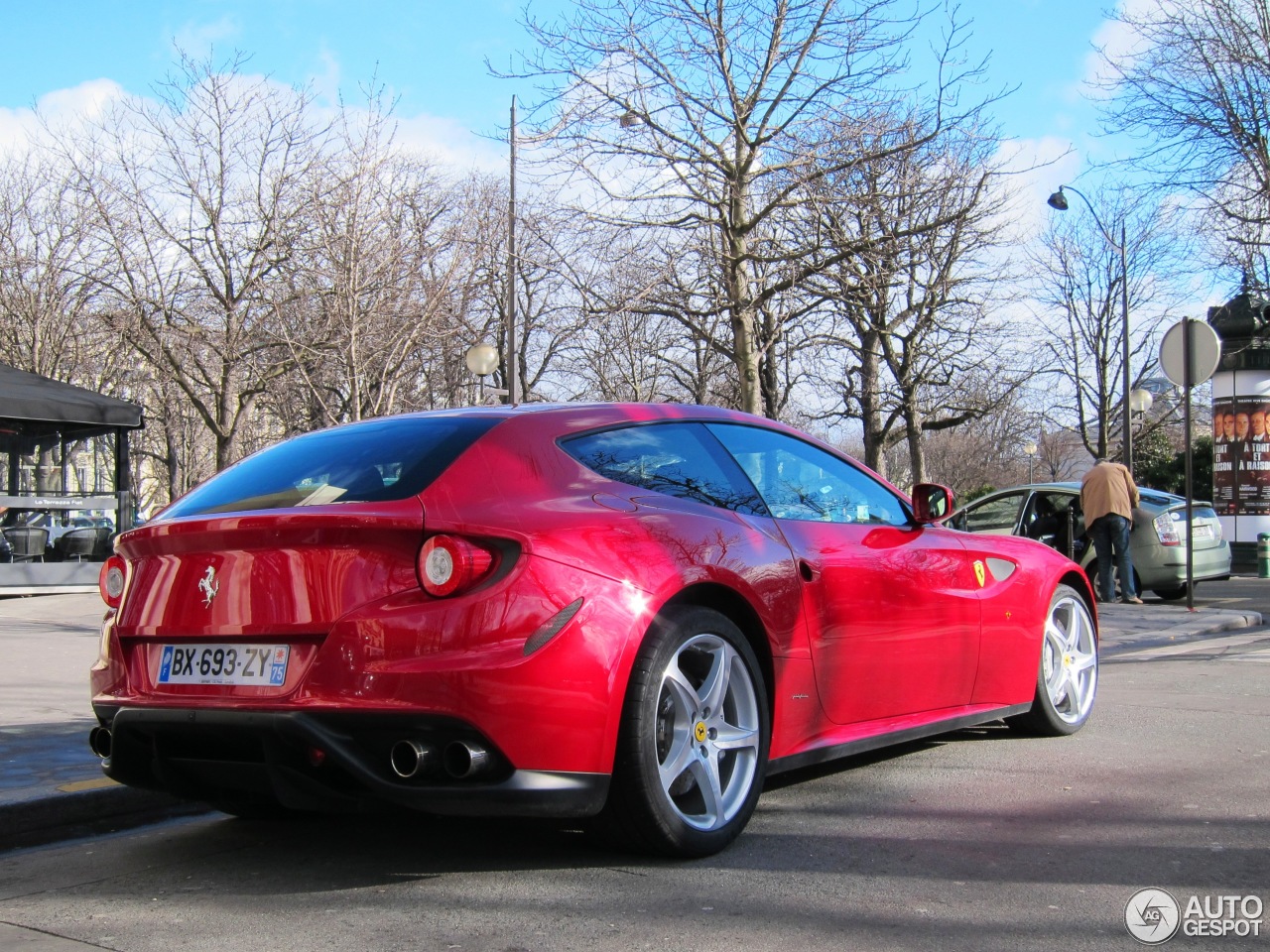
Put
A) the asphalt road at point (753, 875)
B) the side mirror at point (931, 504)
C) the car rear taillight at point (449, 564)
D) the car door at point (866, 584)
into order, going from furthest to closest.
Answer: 1. the side mirror at point (931, 504)
2. the car door at point (866, 584)
3. the car rear taillight at point (449, 564)
4. the asphalt road at point (753, 875)

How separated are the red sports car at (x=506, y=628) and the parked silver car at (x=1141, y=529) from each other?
9.90 m

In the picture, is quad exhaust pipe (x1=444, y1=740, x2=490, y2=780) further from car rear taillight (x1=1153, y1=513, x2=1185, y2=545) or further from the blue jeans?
car rear taillight (x1=1153, y1=513, x2=1185, y2=545)

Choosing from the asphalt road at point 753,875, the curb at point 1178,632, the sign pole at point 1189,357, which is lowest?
the curb at point 1178,632

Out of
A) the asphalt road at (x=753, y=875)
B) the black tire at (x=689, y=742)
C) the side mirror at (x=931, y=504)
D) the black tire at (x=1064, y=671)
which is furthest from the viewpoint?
the black tire at (x=1064, y=671)

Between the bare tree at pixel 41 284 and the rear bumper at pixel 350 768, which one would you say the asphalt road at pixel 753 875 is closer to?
the rear bumper at pixel 350 768

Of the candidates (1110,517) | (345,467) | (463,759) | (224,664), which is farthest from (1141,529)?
(224,664)

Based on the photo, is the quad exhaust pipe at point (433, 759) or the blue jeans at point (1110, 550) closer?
the quad exhaust pipe at point (433, 759)

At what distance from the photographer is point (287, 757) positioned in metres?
3.50

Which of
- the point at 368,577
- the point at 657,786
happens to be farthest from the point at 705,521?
the point at 368,577

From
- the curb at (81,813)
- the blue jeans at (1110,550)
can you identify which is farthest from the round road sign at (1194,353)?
the curb at (81,813)

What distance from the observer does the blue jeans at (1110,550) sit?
529 inches

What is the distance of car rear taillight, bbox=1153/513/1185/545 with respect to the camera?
14.3 m

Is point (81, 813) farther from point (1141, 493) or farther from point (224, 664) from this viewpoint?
point (1141, 493)

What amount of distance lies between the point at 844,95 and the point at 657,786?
1136 cm
